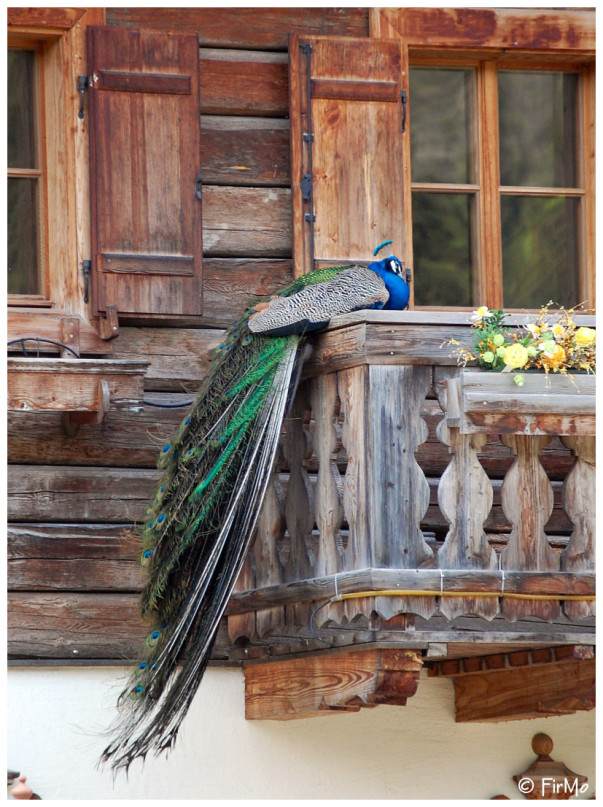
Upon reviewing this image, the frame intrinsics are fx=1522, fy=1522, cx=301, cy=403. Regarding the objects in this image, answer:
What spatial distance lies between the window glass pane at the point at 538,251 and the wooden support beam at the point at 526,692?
165 centimetres

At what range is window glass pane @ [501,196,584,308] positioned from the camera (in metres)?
6.61

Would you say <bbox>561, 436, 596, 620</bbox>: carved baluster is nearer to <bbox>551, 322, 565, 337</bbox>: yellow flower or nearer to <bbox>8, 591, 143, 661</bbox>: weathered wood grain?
<bbox>551, 322, 565, 337</bbox>: yellow flower

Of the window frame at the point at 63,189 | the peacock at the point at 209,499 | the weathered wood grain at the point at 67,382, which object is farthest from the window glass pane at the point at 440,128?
the weathered wood grain at the point at 67,382

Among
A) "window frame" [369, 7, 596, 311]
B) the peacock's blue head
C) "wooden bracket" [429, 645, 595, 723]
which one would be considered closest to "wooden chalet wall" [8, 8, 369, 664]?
"window frame" [369, 7, 596, 311]

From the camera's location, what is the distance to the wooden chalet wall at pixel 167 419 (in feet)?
19.1

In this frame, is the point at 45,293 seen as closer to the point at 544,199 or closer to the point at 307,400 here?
the point at 307,400

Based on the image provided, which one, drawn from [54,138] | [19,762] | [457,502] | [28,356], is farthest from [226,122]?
[19,762]

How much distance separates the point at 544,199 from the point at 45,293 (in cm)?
221

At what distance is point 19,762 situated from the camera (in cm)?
562

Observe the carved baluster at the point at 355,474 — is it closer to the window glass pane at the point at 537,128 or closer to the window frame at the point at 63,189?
the window frame at the point at 63,189

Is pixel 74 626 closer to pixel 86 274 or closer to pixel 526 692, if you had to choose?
pixel 86 274

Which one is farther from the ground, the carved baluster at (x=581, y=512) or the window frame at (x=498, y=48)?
the window frame at (x=498, y=48)

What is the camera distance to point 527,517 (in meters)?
5.09

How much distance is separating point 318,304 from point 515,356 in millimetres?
758
